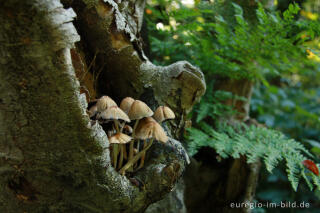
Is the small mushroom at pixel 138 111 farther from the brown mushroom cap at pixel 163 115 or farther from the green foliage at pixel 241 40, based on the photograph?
the green foliage at pixel 241 40

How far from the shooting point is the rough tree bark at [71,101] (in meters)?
0.80

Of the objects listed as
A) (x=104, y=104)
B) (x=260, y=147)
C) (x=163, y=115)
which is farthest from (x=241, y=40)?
(x=104, y=104)

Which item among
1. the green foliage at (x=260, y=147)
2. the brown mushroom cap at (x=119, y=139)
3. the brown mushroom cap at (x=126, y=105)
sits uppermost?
the brown mushroom cap at (x=126, y=105)

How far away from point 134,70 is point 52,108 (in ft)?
2.42

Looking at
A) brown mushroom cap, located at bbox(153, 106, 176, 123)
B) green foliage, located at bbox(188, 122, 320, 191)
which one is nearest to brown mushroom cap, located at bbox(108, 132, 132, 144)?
brown mushroom cap, located at bbox(153, 106, 176, 123)

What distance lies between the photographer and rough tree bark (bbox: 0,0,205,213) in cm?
80

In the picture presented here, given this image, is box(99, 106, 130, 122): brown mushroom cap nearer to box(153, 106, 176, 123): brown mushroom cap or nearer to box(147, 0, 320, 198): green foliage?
box(153, 106, 176, 123): brown mushroom cap

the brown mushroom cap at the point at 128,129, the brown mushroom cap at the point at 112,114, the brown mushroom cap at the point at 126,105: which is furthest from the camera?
the brown mushroom cap at the point at 128,129

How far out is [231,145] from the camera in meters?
2.01

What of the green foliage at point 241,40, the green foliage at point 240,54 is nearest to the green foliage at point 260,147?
the green foliage at point 240,54

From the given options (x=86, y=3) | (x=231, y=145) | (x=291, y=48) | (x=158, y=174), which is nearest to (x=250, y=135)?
(x=231, y=145)

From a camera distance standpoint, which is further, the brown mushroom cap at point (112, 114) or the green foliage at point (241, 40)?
the green foliage at point (241, 40)

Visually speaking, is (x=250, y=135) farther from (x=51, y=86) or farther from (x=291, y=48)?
(x=51, y=86)

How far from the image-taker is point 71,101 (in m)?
0.93
